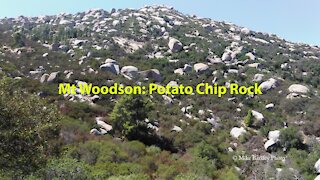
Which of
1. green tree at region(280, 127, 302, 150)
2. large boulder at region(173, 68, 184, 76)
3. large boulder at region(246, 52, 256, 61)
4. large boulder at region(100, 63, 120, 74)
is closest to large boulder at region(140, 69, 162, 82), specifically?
large boulder at region(100, 63, 120, 74)

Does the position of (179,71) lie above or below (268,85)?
above

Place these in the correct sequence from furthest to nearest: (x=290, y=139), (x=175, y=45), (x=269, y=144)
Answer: (x=175, y=45), (x=269, y=144), (x=290, y=139)

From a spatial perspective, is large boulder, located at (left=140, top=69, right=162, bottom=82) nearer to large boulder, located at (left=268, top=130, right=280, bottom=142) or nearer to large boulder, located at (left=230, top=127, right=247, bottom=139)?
large boulder, located at (left=230, top=127, right=247, bottom=139)

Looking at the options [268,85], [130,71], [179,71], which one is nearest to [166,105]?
[130,71]

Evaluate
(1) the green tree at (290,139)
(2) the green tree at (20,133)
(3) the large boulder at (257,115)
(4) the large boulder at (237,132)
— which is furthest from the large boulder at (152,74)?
(2) the green tree at (20,133)

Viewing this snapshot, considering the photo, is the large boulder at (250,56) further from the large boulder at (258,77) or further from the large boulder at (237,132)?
the large boulder at (237,132)

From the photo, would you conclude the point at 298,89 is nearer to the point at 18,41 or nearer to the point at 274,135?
the point at 274,135

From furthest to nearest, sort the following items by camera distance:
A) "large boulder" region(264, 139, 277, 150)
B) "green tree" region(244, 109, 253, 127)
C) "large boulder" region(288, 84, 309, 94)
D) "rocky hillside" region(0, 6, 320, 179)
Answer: "large boulder" region(288, 84, 309, 94), "green tree" region(244, 109, 253, 127), "large boulder" region(264, 139, 277, 150), "rocky hillside" region(0, 6, 320, 179)
